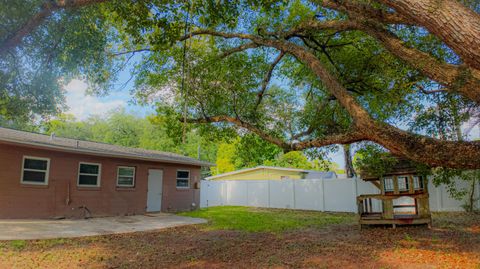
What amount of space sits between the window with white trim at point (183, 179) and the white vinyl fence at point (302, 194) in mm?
3154

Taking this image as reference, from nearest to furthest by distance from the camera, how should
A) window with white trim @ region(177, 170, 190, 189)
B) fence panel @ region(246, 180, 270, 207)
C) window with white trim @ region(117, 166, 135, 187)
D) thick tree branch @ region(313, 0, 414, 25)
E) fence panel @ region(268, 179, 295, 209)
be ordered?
thick tree branch @ region(313, 0, 414, 25) < window with white trim @ region(117, 166, 135, 187) < window with white trim @ region(177, 170, 190, 189) < fence panel @ region(268, 179, 295, 209) < fence panel @ region(246, 180, 270, 207)

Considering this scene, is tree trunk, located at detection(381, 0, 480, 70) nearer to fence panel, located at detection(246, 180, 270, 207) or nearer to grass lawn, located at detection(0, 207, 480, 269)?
grass lawn, located at detection(0, 207, 480, 269)

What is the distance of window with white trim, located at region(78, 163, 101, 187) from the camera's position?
12.5 metres

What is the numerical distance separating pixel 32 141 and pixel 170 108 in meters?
4.82

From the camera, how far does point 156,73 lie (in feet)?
35.4

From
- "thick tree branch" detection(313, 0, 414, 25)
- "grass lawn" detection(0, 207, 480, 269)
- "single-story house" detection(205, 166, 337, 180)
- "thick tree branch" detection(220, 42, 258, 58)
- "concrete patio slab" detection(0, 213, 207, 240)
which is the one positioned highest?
"thick tree branch" detection(220, 42, 258, 58)

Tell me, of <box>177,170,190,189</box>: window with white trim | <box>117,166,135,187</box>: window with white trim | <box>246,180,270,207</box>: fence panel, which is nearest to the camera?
<box>117,166,135,187</box>: window with white trim

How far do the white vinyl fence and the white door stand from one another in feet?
16.4

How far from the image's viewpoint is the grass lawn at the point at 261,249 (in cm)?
555

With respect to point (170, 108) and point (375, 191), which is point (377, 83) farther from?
point (375, 191)

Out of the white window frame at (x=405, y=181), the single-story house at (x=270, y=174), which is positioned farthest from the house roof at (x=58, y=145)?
the single-story house at (x=270, y=174)

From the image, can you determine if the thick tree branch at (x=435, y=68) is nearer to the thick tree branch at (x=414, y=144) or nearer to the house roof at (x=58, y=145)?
the thick tree branch at (x=414, y=144)

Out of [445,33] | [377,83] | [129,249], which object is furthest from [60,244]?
[377,83]

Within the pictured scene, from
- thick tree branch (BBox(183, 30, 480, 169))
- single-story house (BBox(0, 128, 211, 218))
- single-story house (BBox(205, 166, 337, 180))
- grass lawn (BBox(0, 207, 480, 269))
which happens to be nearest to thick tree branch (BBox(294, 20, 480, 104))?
thick tree branch (BBox(183, 30, 480, 169))
